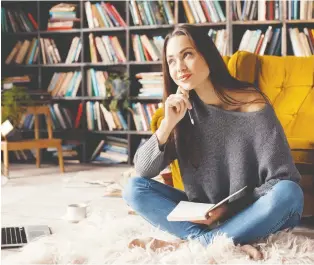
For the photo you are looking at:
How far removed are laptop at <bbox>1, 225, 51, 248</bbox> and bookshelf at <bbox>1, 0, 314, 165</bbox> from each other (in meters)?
2.52

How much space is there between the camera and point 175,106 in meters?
2.00

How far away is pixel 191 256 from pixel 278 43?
2932 mm

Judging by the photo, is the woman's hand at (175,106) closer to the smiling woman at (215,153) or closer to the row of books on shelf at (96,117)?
the smiling woman at (215,153)

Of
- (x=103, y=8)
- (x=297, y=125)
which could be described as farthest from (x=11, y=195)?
(x=103, y=8)

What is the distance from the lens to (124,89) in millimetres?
4777


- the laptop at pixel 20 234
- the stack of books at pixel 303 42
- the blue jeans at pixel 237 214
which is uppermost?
the stack of books at pixel 303 42

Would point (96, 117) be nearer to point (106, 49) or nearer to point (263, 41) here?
point (106, 49)

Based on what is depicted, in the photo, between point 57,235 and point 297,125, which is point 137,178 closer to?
point 57,235

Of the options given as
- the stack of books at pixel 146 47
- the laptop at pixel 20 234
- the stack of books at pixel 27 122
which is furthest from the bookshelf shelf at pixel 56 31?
the laptop at pixel 20 234

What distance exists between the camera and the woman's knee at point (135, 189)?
211 centimetres

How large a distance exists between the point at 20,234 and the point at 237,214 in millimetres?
949

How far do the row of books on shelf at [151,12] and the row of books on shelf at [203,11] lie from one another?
6.0 inches

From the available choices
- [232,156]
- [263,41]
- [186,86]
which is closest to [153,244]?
[232,156]

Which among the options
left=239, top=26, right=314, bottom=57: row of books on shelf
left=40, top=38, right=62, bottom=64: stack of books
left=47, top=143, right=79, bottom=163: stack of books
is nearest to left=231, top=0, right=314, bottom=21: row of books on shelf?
left=239, top=26, right=314, bottom=57: row of books on shelf
